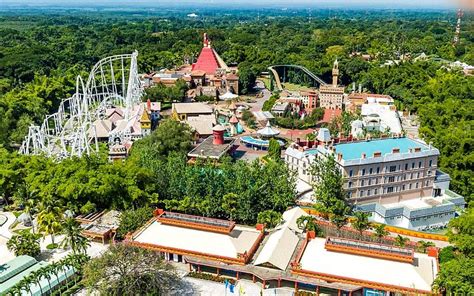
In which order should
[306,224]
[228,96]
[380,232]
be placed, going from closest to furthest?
[380,232] < [306,224] < [228,96]

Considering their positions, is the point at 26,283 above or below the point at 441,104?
above

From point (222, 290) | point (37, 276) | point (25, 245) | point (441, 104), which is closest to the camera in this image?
point (37, 276)

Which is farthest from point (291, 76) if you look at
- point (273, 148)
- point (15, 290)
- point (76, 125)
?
point (15, 290)

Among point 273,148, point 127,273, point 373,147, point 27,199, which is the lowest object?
point 273,148

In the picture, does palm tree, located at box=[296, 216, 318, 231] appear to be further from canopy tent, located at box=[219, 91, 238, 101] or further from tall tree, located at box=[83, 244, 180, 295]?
canopy tent, located at box=[219, 91, 238, 101]

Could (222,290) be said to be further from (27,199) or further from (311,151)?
(311,151)

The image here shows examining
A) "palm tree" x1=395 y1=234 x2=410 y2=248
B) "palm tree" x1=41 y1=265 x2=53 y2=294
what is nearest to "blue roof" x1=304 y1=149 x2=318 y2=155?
"palm tree" x1=395 y1=234 x2=410 y2=248

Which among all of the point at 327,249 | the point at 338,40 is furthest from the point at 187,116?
the point at 338,40

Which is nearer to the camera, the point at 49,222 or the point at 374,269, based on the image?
the point at 374,269
